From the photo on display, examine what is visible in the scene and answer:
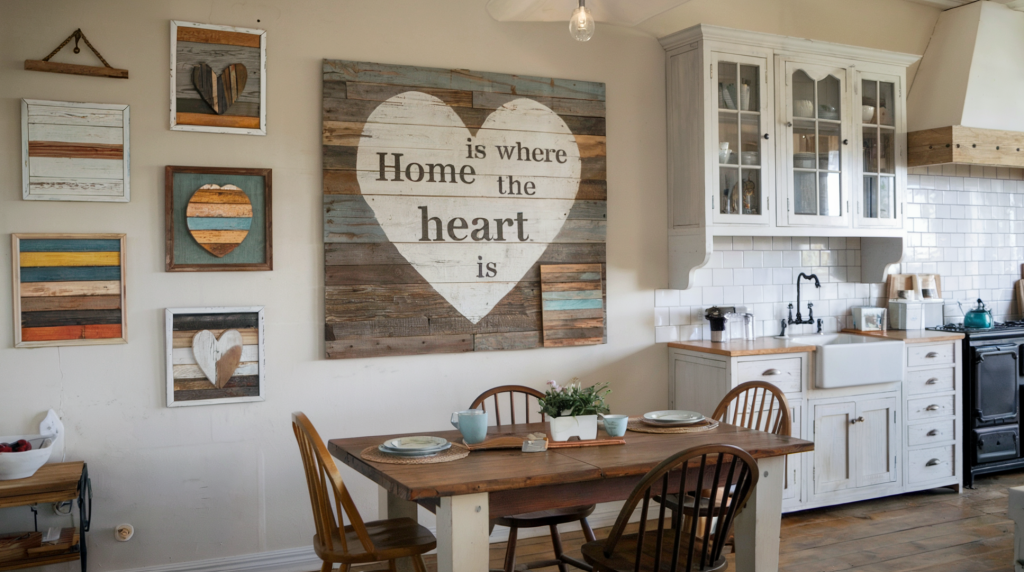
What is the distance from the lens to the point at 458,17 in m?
3.96

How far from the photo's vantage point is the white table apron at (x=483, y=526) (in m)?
2.30

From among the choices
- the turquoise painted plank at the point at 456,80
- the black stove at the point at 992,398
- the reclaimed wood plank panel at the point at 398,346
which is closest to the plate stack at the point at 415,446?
the reclaimed wood plank panel at the point at 398,346

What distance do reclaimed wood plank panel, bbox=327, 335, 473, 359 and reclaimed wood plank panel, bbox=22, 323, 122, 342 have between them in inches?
34.9

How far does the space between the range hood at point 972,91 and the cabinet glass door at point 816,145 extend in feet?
2.27

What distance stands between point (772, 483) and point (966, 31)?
3845mm

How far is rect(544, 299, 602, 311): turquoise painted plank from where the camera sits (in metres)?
4.13

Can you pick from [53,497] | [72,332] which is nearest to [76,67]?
[72,332]

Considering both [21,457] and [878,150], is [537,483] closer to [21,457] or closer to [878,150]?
[21,457]

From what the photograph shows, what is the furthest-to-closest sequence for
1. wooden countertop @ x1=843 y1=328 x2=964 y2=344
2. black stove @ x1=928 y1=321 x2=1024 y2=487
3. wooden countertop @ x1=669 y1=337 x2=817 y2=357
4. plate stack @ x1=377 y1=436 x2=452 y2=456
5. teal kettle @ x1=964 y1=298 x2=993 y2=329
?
teal kettle @ x1=964 y1=298 x2=993 y2=329 → black stove @ x1=928 y1=321 x2=1024 y2=487 → wooden countertop @ x1=843 y1=328 x2=964 y2=344 → wooden countertop @ x1=669 y1=337 x2=817 y2=357 → plate stack @ x1=377 y1=436 x2=452 y2=456

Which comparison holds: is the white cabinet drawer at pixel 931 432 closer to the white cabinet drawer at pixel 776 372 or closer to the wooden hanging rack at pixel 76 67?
the white cabinet drawer at pixel 776 372

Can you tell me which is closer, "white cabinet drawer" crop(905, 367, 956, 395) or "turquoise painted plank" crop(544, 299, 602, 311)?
"turquoise painted plank" crop(544, 299, 602, 311)

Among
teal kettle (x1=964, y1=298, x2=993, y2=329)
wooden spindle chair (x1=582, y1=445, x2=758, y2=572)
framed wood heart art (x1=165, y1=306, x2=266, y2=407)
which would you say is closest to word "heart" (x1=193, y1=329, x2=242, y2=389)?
framed wood heart art (x1=165, y1=306, x2=266, y2=407)

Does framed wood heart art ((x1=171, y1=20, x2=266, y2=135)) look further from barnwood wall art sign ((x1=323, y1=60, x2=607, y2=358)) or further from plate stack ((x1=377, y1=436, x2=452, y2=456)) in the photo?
plate stack ((x1=377, y1=436, x2=452, y2=456))

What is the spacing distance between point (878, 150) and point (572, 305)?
82.2 inches
